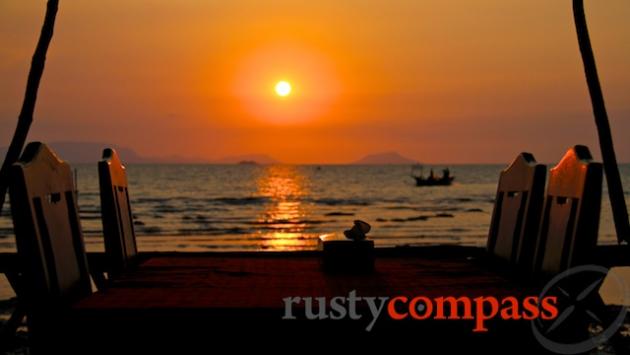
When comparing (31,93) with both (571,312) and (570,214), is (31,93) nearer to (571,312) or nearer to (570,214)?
(570,214)

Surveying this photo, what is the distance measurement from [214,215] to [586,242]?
30.5 m

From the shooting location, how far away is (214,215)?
107ft

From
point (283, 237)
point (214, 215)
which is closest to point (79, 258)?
point (283, 237)

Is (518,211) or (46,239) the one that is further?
(518,211)

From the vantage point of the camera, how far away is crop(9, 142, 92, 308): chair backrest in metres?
2.19

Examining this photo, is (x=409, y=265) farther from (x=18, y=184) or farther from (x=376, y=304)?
(x=18, y=184)

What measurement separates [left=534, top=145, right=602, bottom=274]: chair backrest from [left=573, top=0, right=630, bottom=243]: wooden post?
3.14 ft

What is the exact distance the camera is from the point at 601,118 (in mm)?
3871

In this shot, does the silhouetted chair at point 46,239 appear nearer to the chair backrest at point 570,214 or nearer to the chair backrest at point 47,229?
the chair backrest at point 47,229

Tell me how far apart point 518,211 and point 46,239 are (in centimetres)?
191

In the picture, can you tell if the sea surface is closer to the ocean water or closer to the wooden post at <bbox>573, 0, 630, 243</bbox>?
the ocean water

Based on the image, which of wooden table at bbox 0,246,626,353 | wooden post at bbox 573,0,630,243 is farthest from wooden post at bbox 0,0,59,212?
wooden post at bbox 573,0,630,243

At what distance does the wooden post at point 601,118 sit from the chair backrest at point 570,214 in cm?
96

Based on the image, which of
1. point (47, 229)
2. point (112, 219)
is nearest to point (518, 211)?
point (112, 219)
